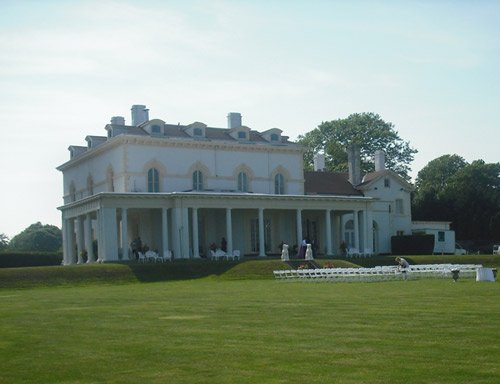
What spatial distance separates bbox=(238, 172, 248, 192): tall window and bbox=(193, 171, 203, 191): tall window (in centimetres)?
316

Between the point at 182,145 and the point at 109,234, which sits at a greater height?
the point at 182,145

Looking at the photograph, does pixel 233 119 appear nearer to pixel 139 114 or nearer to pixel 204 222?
pixel 139 114

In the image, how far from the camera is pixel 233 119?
204 ft

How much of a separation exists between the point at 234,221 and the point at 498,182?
4472cm

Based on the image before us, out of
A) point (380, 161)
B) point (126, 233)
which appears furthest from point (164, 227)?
point (380, 161)

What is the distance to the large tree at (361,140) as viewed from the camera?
294ft

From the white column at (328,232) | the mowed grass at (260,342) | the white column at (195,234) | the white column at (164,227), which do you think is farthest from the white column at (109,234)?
the mowed grass at (260,342)

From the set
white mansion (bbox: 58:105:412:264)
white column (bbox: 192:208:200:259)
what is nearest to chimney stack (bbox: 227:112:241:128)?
white mansion (bbox: 58:105:412:264)

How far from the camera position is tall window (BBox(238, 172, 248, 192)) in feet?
191

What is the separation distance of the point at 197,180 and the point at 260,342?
143 ft

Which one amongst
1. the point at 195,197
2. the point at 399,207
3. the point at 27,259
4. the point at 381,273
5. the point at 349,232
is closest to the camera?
the point at 381,273

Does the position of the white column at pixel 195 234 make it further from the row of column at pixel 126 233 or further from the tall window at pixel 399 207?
the tall window at pixel 399 207

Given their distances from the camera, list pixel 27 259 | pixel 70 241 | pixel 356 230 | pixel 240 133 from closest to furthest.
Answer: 1. pixel 70 241
2. pixel 356 230
3. pixel 240 133
4. pixel 27 259

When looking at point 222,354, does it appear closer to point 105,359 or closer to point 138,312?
point 105,359
